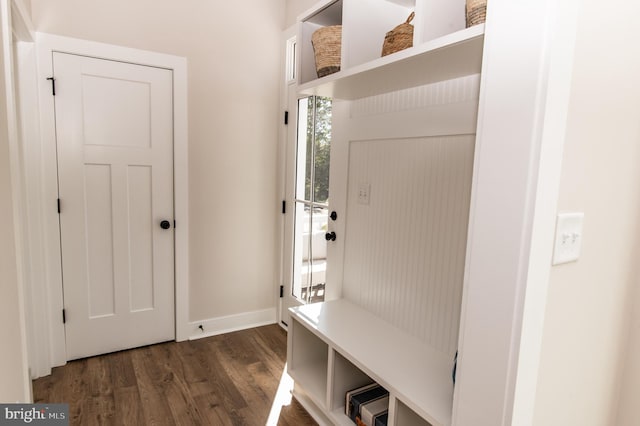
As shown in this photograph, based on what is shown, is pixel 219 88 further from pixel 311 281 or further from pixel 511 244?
pixel 511 244

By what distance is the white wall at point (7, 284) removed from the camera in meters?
1.32

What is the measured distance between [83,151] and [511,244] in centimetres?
251

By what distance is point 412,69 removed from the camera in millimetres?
1430

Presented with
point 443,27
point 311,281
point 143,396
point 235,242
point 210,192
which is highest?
point 443,27

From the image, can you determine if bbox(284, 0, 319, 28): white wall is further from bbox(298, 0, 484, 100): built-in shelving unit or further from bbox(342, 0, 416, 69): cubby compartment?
bbox(342, 0, 416, 69): cubby compartment

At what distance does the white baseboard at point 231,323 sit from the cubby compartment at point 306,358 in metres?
1.05

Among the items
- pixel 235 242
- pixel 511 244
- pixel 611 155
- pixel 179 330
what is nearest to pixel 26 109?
pixel 235 242

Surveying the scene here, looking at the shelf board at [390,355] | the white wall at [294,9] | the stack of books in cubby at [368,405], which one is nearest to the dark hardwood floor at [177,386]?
the stack of books in cubby at [368,405]

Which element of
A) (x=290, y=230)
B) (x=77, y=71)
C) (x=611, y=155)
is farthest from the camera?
(x=290, y=230)

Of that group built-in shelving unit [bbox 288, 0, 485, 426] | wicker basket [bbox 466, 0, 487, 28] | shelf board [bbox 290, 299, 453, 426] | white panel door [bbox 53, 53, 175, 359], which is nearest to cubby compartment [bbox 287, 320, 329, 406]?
built-in shelving unit [bbox 288, 0, 485, 426]

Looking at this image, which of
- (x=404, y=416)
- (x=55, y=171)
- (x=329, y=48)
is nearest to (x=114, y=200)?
(x=55, y=171)

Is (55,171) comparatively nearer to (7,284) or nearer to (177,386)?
(7,284)

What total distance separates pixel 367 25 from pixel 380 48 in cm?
11

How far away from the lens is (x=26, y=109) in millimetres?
2166
